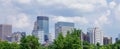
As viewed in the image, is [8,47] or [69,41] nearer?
[69,41]

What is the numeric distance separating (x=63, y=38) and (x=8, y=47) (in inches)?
605

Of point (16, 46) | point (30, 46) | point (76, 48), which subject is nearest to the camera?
point (76, 48)

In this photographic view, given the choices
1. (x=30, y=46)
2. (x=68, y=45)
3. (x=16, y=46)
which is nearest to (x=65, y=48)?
(x=68, y=45)

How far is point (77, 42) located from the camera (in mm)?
55844

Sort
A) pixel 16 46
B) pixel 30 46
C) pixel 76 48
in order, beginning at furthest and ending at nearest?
pixel 16 46
pixel 30 46
pixel 76 48

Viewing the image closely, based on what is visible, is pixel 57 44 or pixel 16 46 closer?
pixel 57 44

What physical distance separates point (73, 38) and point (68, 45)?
161 cm

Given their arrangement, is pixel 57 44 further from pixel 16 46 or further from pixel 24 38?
pixel 16 46

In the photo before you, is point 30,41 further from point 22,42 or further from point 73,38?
point 73,38

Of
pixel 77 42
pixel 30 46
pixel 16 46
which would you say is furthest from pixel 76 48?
pixel 16 46

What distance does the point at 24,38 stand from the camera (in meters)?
62.0

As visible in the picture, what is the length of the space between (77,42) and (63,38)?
3.77 metres

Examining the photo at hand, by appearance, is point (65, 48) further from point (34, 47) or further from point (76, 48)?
point (34, 47)

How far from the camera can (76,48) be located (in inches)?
2146
